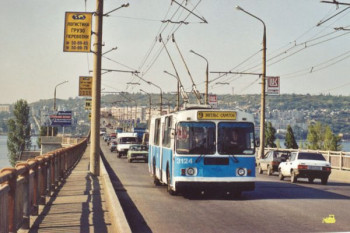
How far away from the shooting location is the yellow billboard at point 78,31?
2538 centimetres

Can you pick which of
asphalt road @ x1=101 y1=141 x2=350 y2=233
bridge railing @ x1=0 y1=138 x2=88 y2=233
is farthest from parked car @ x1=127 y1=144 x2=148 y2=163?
bridge railing @ x1=0 y1=138 x2=88 y2=233

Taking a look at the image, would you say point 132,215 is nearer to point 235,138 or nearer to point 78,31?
point 235,138

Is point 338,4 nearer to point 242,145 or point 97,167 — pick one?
point 242,145

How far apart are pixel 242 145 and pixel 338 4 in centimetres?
750

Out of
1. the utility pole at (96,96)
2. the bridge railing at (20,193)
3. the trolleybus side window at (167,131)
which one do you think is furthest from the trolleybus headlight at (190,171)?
the utility pole at (96,96)

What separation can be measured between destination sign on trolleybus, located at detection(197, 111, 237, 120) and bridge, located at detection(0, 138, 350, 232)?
7.94 feet

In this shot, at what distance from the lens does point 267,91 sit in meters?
42.1

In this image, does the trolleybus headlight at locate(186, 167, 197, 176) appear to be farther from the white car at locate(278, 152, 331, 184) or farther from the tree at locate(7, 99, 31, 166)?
the tree at locate(7, 99, 31, 166)

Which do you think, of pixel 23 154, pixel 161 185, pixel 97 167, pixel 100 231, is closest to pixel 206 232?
pixel 100 231

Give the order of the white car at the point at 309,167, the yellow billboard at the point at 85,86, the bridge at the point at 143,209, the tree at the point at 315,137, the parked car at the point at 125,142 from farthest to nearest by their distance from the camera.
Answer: the tree at the point at 315,137, the parked car at the point at 125,142, the yellow billboard at the point at 85,86, the white car at the point at 309,167, the bridge at the point at 143,209

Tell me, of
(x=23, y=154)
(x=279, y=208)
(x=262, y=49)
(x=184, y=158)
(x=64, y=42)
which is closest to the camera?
(x=279, y=208)

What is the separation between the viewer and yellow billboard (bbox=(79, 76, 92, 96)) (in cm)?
4700

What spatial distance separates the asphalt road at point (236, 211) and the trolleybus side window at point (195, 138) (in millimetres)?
1479

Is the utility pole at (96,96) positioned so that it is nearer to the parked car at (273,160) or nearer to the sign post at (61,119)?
the parked car at (273,160)
